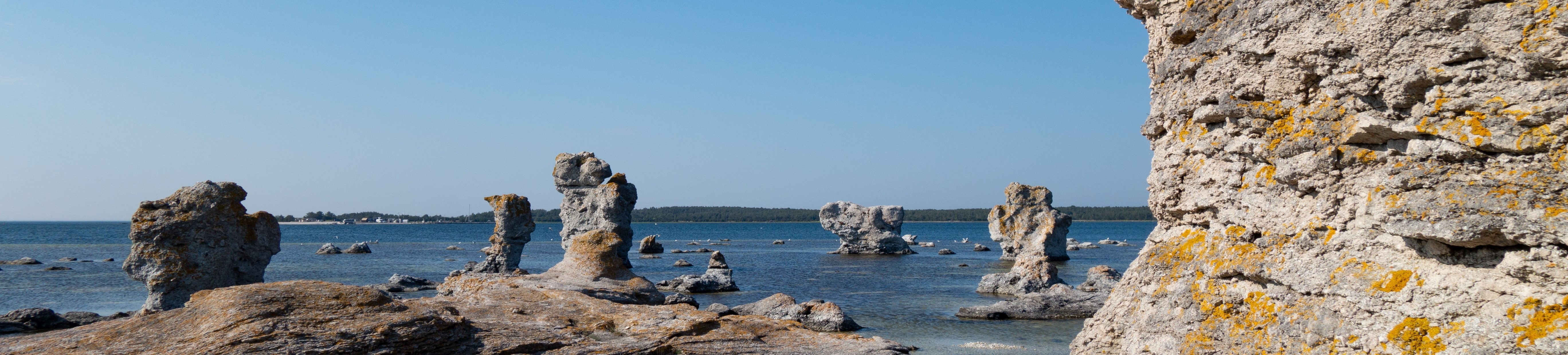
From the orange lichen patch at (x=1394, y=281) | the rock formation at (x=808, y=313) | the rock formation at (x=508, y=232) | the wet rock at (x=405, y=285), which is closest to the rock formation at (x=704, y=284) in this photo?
the rock formation at (x=508, y=232)

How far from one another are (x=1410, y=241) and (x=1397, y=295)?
10.6 inches

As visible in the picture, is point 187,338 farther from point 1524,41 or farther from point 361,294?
point 1524,41

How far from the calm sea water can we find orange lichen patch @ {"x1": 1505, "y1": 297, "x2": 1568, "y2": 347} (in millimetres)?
11878

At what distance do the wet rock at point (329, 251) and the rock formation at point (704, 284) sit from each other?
4298 centimetres

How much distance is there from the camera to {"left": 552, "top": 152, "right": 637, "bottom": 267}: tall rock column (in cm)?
3666

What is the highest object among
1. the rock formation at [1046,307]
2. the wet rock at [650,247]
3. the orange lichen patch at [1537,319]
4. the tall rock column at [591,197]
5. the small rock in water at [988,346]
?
the tall rock column at [591,197]

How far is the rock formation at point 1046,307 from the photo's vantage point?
2106 centimetres

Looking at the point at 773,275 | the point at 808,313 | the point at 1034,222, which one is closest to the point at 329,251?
the point at 773,275

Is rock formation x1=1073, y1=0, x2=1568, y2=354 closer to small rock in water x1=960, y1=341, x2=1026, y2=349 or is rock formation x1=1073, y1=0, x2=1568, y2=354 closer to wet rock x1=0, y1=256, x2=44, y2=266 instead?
small rock in water x1=960, y1=341, x2=1026, y2=349

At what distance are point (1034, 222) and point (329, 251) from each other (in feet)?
172

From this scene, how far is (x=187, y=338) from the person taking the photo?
28.4 ft

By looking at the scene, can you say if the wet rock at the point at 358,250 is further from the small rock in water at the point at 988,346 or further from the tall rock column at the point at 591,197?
the small rock in water at the point at 988,346

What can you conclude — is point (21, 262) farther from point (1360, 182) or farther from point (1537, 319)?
point (1537, 319)

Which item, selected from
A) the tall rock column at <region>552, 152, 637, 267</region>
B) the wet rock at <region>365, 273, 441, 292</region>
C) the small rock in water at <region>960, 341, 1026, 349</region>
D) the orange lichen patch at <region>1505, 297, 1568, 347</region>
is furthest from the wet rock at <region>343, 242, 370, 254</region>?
the orange lichen patch at <region>1505, 297, 1568, 347</region>
